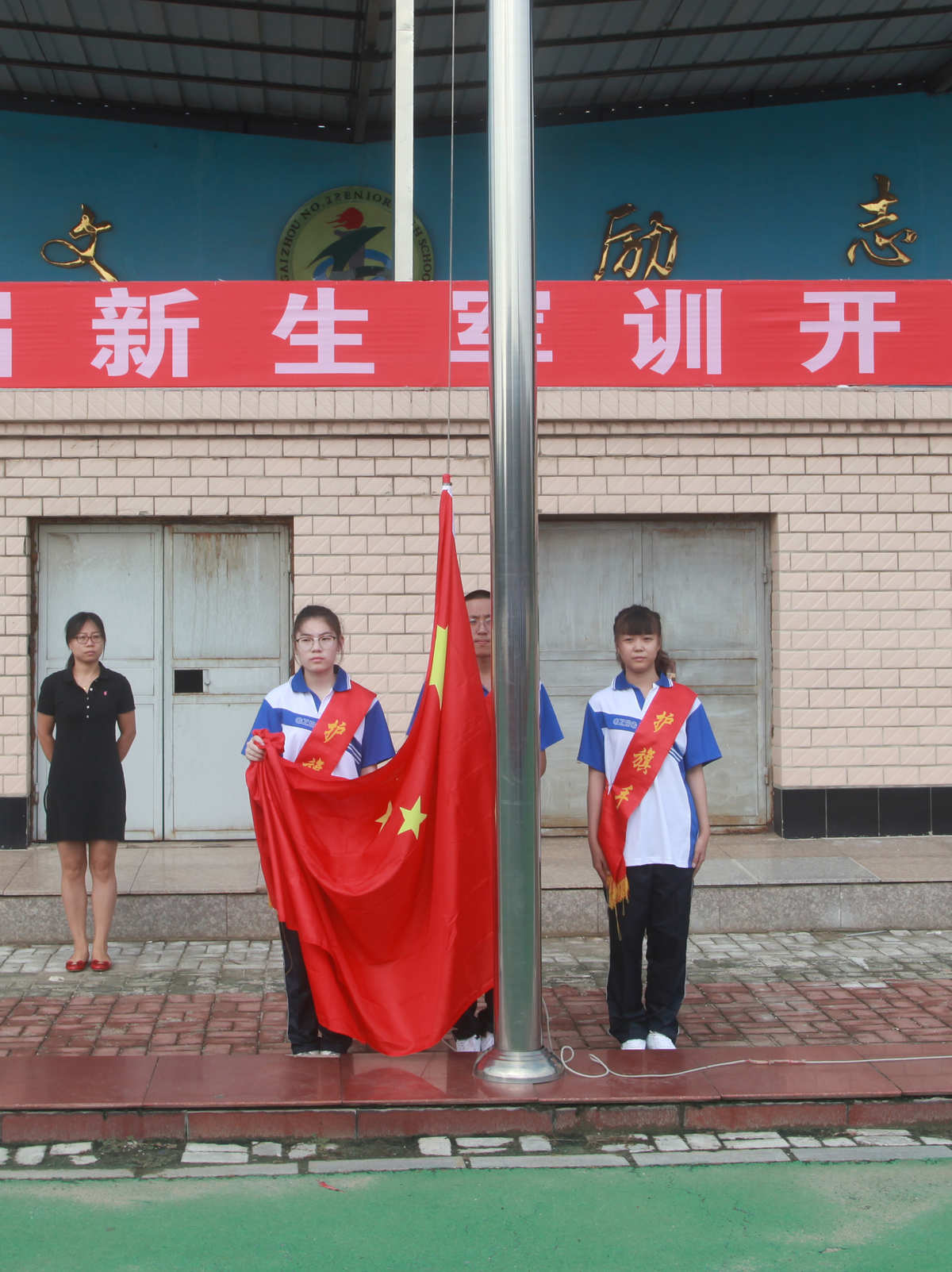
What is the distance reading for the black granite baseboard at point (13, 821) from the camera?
838 centimetres

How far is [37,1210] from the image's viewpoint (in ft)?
Answer: 12.9

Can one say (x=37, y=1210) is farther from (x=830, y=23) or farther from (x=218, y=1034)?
(x=830, y=23)

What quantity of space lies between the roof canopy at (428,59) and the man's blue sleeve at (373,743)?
22.6ft

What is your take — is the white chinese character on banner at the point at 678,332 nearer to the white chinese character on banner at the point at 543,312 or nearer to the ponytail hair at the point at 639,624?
the white chinese character on banner at the point at 543,312

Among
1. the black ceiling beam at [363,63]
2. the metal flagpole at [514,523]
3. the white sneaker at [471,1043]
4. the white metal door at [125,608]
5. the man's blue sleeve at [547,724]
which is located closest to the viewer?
the metal flagpole at [514,523]

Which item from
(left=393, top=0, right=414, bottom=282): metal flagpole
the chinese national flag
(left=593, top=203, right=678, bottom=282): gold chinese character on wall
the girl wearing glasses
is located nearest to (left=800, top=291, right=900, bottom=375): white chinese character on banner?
(left=393, top=0, right=414, bottom=282): metal flagpole

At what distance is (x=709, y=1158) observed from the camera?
4.36 m

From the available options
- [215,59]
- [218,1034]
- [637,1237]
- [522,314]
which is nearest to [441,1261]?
[637,1237]

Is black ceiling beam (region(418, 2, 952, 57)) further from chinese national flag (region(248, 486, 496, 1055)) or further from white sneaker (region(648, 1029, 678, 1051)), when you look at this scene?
white sneaker (region(648, 1029, 678, 1051))

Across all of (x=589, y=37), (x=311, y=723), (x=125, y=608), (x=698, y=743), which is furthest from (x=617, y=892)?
(x=589, y=37)

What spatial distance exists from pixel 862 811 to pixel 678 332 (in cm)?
333

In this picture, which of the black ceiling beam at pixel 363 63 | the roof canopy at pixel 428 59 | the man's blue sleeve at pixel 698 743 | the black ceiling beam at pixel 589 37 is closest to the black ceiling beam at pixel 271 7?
the roof canopy at pixel 428 59

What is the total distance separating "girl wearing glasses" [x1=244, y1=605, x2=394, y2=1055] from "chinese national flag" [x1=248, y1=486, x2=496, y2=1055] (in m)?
0.19

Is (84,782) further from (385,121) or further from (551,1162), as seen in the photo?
(385,121)
